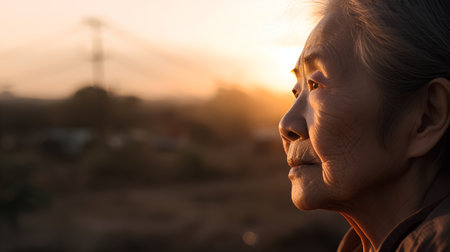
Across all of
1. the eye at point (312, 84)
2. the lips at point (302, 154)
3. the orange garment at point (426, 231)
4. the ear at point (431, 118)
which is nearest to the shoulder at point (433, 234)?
the orange garment at point (426, 231)

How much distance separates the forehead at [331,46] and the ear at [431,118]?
7.0 inches

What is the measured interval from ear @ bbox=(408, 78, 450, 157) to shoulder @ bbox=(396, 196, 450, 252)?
0.12m

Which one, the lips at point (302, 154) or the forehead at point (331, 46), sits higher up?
the forehead at point (331, 46)

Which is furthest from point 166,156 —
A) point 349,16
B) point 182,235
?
point 349,16

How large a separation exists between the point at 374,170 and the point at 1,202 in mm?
11349

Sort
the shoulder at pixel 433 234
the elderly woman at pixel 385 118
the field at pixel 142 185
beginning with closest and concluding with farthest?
1. the shoulder at pixel 433 234
2. the elderly woman at pixel 385 118
3. the field at pixel 142 185

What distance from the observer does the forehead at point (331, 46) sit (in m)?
0.97

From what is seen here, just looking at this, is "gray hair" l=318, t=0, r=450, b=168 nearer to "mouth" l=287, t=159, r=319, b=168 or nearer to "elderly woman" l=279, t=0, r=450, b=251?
"elderly woman" l=279, t=0, r=450, b=251

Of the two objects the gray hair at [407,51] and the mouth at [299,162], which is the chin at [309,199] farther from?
the gray hair at [407,51]

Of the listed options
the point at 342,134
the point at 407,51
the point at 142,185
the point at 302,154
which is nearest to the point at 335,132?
the point at 342,134

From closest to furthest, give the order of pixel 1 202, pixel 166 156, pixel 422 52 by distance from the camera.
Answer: pixel 422 52 < pixel 1 202 < pixel 166 156

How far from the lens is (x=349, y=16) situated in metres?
1.00

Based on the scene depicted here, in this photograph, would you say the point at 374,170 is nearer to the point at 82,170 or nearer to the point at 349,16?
the point at 349,16

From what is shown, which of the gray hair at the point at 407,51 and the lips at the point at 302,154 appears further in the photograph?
the lips at the point at 302,154
